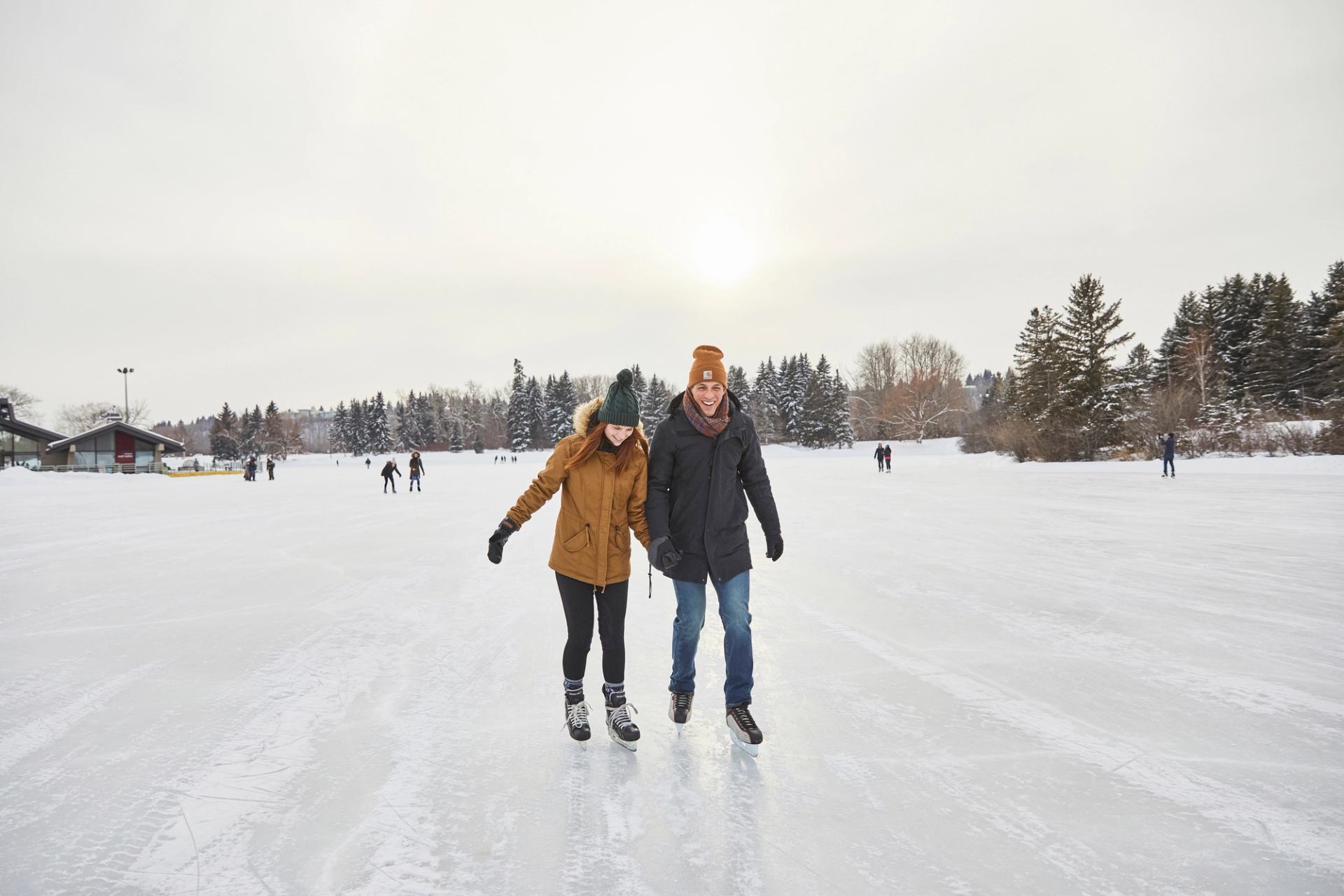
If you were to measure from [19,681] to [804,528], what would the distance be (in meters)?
8.24

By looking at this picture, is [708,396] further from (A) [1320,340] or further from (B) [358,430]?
(B) [358,430]

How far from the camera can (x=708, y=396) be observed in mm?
2770

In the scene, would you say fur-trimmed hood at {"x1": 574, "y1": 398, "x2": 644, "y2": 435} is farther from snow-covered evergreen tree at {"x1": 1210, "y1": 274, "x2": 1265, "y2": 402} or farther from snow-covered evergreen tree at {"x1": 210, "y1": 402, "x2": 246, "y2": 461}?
snow-covered evergreen tree at {"x1": 210, "y1": 402, "x2": 246, "y2": 461}

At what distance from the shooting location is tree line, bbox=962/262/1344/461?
24.6m

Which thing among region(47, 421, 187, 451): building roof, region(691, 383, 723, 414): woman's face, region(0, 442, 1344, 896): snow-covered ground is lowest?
region(0, 442, 1344, 896): snow-covered ground

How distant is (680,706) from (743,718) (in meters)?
0.31

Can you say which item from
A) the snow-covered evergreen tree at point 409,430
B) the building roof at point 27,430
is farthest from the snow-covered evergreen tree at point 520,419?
the building roof at point 27,430

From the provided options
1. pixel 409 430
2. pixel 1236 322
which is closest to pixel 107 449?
pixel 409 430

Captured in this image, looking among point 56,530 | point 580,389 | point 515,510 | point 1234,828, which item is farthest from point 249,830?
point 580,389

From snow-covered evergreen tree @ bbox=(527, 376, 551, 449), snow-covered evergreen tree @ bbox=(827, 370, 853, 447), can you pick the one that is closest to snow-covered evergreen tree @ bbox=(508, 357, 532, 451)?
snow-covered evergreen tree @ bbox=(527, 376, 551, 449)

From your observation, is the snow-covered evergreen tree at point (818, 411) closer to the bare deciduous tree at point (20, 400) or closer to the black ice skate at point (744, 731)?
the black ice skate at point (744, 731)

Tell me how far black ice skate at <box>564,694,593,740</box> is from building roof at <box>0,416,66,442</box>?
49.6 metres

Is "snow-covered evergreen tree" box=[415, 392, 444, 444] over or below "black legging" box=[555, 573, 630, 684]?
over

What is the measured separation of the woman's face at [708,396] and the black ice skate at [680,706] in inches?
50.2
